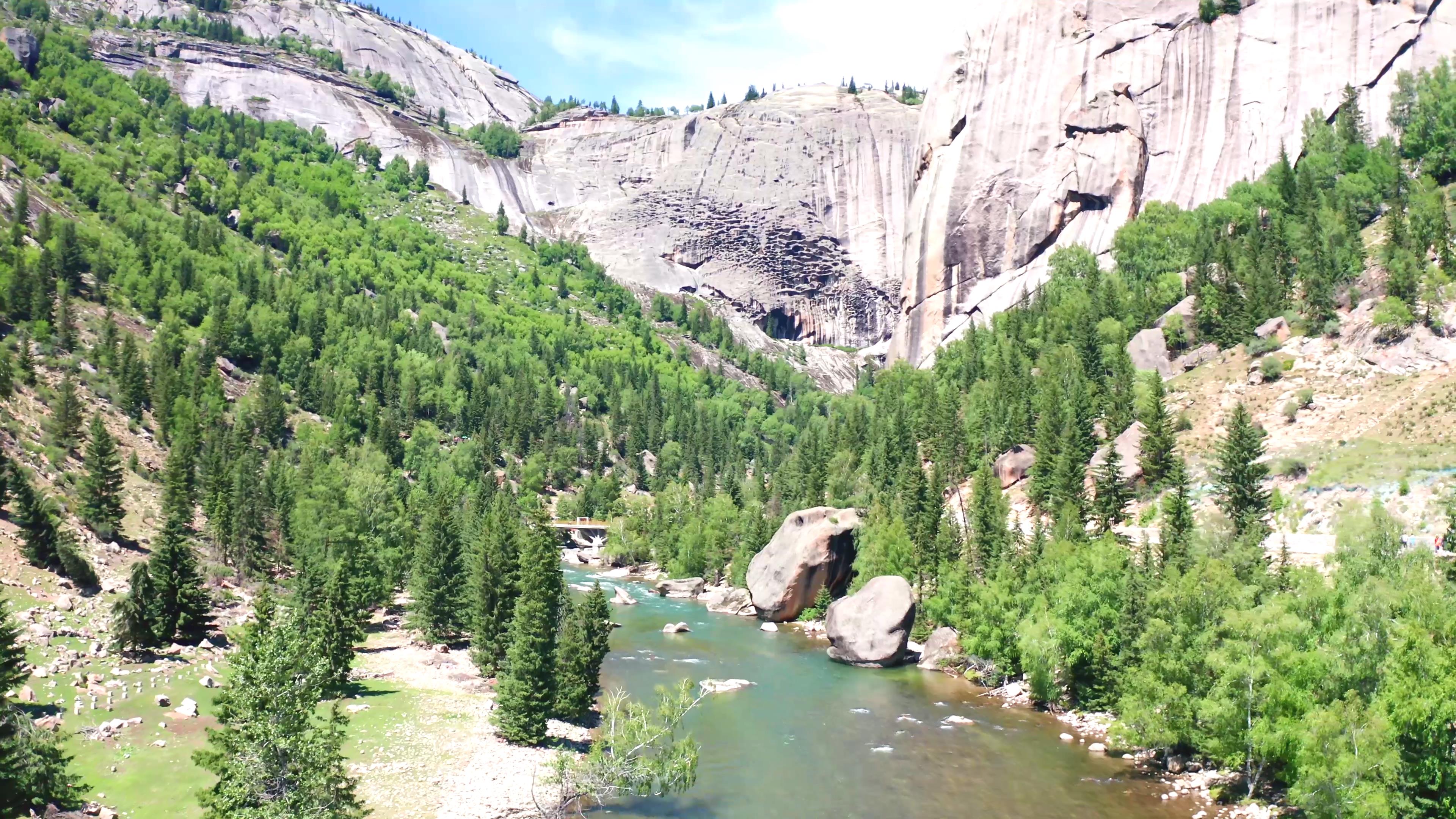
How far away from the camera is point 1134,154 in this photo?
5212 inches

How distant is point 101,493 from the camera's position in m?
65.9

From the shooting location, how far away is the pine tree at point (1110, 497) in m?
67.7

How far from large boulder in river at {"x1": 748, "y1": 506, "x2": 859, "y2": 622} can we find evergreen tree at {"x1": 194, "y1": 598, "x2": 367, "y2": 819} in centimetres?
5549

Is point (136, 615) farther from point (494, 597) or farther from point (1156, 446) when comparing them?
point (1156, 446)

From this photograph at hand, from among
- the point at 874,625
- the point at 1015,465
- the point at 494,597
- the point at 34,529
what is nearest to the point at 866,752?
the point at 874,625


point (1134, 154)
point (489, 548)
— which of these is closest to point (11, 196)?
point (489, 548)

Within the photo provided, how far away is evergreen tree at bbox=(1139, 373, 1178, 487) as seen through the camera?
232 feet

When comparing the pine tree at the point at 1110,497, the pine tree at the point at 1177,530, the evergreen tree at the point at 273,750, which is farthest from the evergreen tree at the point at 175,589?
the pine tree at the point at 1110,497

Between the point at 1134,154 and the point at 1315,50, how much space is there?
22772 millimetres

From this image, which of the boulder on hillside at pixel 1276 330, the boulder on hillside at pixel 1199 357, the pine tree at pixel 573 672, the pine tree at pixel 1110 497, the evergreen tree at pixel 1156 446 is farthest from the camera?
the boulder on hillside at pixel 1199 357

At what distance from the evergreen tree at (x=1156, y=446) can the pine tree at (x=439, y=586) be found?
4785 centimetres

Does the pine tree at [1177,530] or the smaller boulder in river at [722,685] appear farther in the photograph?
the smaller boulder in river at [722,685]

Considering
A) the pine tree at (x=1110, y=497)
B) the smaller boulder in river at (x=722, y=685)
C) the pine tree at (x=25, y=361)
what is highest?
the pine tree at (x=25, y=361)

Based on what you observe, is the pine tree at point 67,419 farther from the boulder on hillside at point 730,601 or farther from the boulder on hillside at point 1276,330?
the boulder on hillside at point 1276,330
